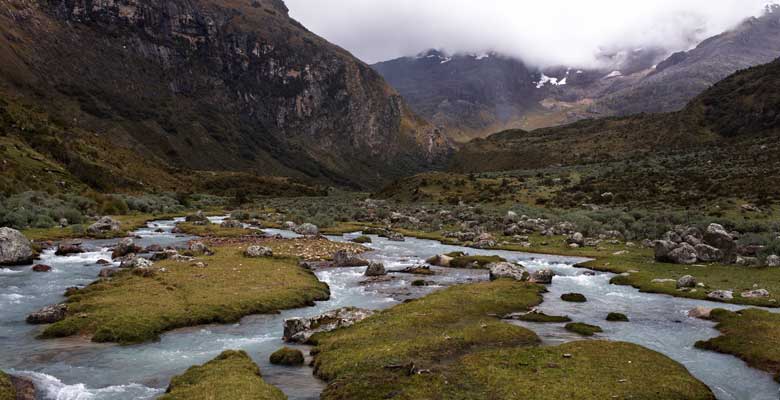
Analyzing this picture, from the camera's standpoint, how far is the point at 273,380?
23.2 metres

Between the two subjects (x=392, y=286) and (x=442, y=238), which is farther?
(x=442, y=238)

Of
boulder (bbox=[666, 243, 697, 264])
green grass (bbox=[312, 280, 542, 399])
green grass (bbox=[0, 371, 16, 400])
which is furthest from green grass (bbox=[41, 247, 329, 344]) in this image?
boulder (bbox=[666, 243, 697, 264])

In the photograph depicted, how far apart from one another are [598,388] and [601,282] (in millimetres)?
30031

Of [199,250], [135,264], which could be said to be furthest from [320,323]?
[199,250]

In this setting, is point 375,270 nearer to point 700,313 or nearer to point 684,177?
point 700,313

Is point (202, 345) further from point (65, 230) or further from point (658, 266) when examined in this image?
point (65, 230)

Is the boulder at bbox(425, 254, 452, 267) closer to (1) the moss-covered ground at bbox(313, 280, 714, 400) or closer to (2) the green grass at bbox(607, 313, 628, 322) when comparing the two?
(2) the green grass at bbox(607, 313, 628, 322)

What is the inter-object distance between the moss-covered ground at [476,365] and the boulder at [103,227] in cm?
6053

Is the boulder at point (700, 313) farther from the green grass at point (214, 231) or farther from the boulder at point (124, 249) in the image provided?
the green grass at point (214, 231)

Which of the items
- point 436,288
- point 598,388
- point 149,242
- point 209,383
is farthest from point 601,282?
point 149,242

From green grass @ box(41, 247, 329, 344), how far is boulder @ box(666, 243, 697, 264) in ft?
125

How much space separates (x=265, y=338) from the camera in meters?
30.5

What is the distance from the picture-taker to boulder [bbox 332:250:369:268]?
2283 inches

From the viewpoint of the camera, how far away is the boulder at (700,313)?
1348 inches
